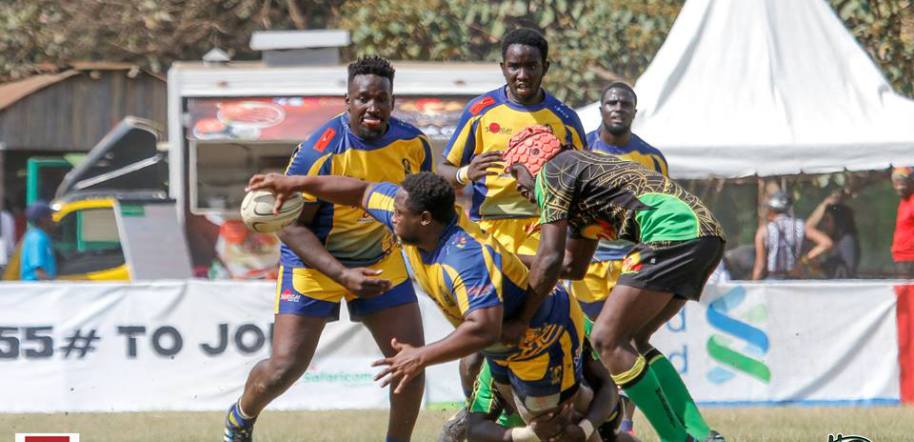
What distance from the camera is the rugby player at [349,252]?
7578mm

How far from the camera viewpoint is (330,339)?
37.8 feet

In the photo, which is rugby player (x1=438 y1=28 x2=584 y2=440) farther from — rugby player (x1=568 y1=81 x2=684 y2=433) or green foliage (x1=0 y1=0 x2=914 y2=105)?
green foliage (x1=0 y1=0 x2=914 y2=105)

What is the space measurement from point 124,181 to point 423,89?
240 inches

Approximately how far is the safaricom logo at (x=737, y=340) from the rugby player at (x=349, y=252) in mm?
4136

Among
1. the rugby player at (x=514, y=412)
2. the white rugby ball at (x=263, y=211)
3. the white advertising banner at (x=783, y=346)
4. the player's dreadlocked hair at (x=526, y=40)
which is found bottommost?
the white advertising banner at (x=783, y=346)

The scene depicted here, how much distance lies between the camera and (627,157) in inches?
362

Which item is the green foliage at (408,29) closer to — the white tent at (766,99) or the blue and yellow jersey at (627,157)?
the white tent at (766,99)

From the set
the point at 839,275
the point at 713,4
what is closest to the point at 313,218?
the point at 713,4

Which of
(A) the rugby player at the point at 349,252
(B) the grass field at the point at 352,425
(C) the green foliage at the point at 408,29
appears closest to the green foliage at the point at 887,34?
(C) the green foliage at the point at 408,29

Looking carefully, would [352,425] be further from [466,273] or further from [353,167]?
[466,273]

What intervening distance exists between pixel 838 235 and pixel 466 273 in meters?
10.8

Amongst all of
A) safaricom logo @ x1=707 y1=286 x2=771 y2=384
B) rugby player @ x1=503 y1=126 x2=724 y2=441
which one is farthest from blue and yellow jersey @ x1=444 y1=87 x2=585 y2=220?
safaricom logo @ x1=707 y1=286 x2=771 y2=384

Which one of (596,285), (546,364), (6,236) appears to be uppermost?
(546,364)

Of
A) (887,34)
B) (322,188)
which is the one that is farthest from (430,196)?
(887,34)
